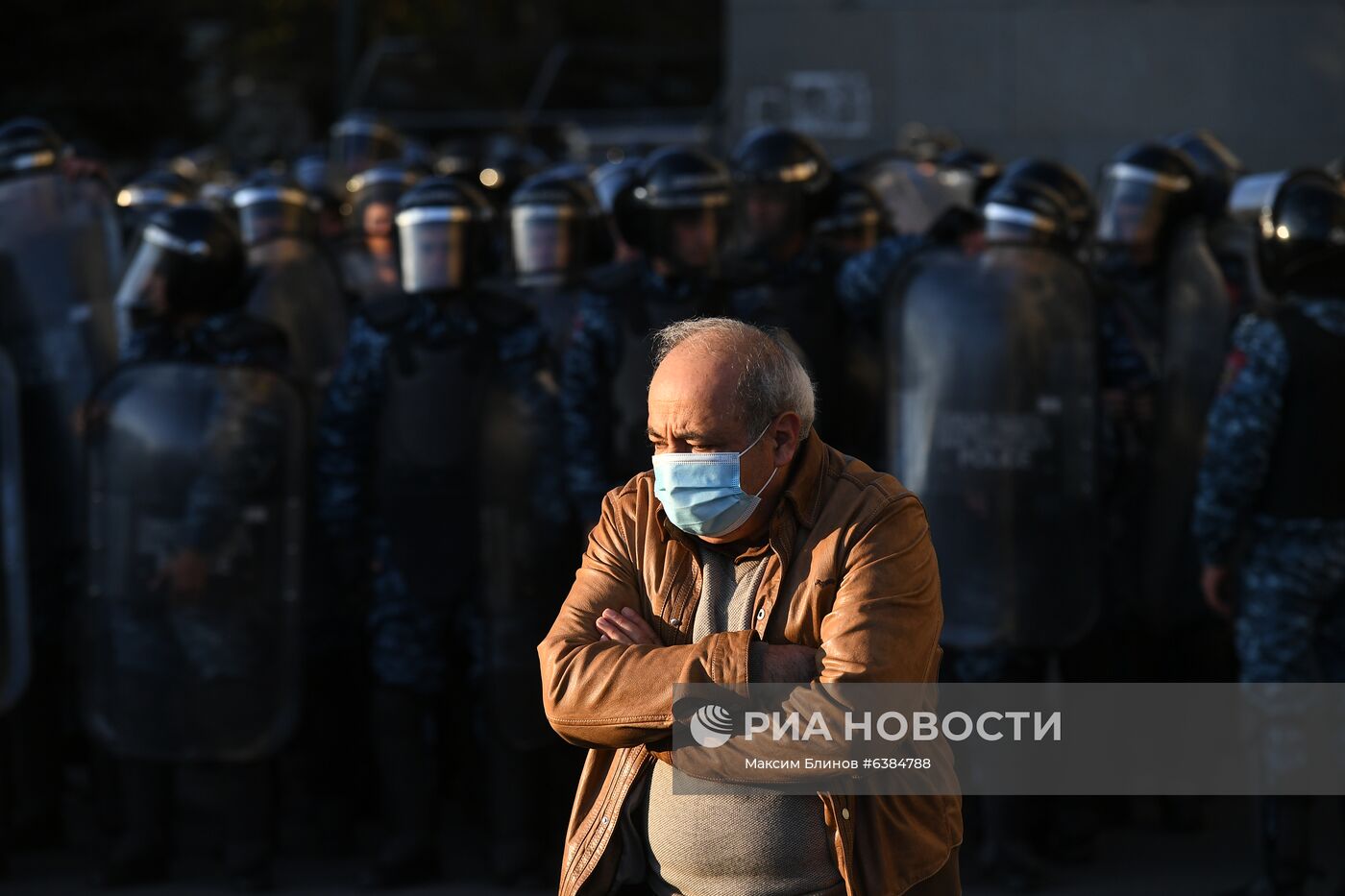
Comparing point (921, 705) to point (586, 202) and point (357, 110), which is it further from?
point (357, 110)

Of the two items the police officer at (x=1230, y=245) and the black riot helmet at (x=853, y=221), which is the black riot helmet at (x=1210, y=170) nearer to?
the police officer at (x=1230, y=245)

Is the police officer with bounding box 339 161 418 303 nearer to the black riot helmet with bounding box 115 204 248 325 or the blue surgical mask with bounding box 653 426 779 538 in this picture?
the black riot helmet with bounding box 115 204 248 325

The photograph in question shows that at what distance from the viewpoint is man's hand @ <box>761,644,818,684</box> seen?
275 cm

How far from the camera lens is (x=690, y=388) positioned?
2789 millimetres

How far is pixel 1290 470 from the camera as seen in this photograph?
198 inches

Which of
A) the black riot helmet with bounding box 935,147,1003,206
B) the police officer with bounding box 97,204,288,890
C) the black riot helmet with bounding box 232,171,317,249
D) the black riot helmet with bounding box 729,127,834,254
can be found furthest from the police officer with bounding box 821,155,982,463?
the black riot helmet with bounding box 232,171,317,249

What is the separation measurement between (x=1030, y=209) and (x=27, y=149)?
366cm

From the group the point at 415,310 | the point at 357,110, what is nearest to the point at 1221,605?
the point at 415,310

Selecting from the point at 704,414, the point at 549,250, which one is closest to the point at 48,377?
the point at 549,250

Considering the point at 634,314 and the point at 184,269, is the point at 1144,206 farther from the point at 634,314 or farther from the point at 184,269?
the point at 184,269

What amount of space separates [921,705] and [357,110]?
1696 centimetres

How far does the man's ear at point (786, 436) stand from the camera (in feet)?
9.36

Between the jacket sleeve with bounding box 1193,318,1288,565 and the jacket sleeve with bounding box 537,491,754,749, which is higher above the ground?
the jacket sleeve with bounding box 537,491,754,749

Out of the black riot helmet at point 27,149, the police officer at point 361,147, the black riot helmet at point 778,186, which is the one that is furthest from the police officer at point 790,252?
the police officer at point 361,147
